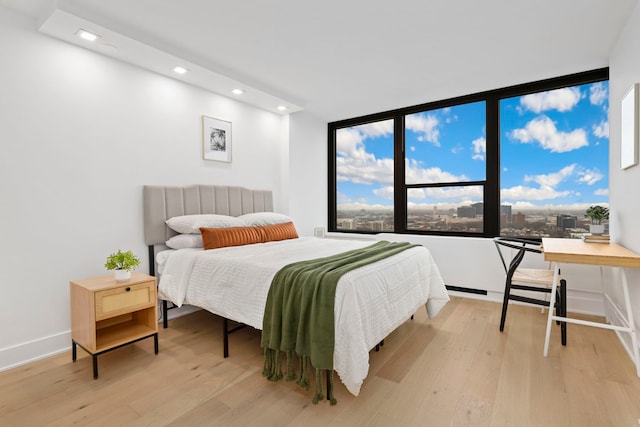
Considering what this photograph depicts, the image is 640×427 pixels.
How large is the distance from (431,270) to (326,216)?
8.58ft

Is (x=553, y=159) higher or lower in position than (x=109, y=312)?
higher

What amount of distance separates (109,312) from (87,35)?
2.12 meters

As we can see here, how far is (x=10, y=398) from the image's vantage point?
1918 millimetres

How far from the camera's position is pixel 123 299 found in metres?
2.31

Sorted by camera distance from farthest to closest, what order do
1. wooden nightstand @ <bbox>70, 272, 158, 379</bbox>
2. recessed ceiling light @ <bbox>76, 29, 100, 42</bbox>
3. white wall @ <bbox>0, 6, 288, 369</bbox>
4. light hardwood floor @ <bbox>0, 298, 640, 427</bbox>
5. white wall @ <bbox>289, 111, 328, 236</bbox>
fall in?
white wall @ <bbox>289, 111, 328, 236</bbox>
recessed ceiling light @ <bbox>76, 29, 100, 42</bbox>
white wall @ <bbox>0, 6, 288, 369</bbox>
wooden nightstand @ <bbox>70, 272, 158, 379</bbox>
light hardwood floor @ <bbox>0, 298, 640, 427</bbox>

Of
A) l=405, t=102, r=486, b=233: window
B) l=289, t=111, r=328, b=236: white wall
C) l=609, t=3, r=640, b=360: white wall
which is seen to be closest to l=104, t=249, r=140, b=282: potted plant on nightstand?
l=289, t=111, r=328, b=236: white wall

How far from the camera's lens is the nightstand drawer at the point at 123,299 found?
2197 mm

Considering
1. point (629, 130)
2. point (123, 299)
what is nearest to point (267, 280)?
point (123, 299)

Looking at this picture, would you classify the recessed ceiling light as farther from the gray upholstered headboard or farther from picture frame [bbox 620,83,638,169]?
picture frame [bbox 620,83,638,169]

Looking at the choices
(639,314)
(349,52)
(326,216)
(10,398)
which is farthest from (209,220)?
(639,314)

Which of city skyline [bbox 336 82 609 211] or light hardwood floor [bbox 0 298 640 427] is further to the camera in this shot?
city skyline [bbox 336 82 609 211]

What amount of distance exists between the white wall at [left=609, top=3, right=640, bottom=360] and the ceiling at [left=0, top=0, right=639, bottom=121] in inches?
6.1

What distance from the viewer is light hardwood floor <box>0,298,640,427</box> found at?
1718 millimetres

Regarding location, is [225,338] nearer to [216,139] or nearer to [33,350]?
[33,350]
